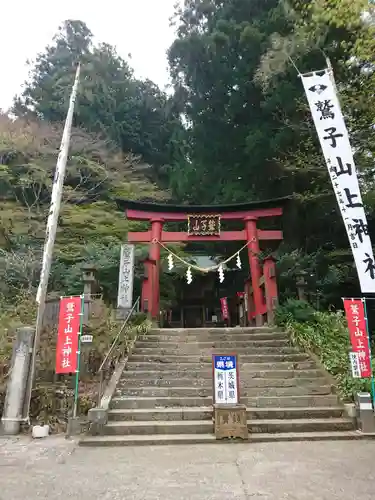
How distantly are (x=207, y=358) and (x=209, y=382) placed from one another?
0.96m

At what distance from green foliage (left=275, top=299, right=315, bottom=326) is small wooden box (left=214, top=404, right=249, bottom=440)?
4338 millimetres

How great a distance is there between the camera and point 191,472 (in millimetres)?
4418

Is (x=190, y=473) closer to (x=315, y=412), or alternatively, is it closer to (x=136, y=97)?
(x=315, y=412)

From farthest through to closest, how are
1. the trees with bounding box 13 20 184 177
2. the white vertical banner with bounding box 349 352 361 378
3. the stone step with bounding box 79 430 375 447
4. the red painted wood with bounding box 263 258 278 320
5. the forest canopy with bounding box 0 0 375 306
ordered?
the trees with bounding box 13 20 184 177
the forest canopy with bounding box 0 0 375 306
the red painted wood with bounding box 263 258 278 320
the white vertical banner with bounding box 349 352 361 378
the stone step with bounding box 79 430 375 447

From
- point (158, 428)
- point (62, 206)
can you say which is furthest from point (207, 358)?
point (62, 206)

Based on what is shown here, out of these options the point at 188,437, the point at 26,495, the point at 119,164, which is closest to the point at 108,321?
the point at 188,437

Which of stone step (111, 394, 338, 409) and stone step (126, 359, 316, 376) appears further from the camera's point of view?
stone step (126, 359, 316, 376)

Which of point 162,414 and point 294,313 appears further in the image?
point 294,313

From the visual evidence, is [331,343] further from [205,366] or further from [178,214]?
[178,214]

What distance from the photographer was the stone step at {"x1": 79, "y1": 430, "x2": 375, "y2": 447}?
5809mm

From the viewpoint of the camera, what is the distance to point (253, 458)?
4.95 meters

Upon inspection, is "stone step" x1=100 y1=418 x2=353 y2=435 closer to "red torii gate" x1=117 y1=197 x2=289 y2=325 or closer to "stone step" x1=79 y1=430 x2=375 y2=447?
"stone step" x1=79 y1=430 x2=375 y2=447

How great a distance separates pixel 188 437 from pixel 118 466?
1.57 meters

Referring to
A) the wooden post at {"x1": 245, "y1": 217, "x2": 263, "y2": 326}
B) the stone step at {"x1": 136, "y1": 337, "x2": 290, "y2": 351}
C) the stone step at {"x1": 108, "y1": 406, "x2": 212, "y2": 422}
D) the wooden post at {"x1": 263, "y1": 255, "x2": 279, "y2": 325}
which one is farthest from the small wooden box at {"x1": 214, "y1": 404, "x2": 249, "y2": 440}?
the wooden post at {"x1": 245, "y1": 217, "x2": 263, "y2": 326}
